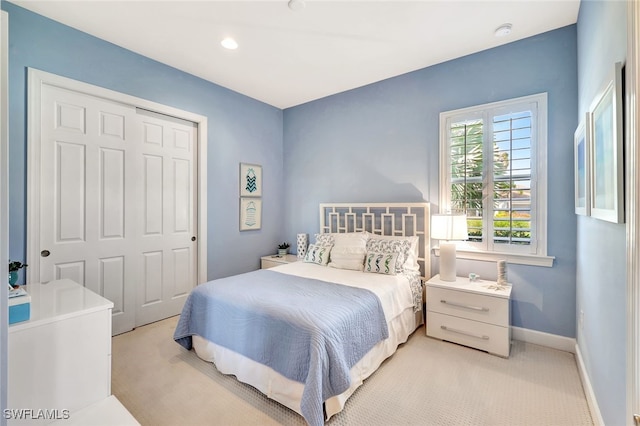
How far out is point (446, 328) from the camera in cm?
269

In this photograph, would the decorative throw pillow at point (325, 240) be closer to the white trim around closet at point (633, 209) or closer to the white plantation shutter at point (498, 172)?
the white plantation shutter at point (498, 172)

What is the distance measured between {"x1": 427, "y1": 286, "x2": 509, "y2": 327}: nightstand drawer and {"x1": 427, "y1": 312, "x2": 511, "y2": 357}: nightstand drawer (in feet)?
0.15

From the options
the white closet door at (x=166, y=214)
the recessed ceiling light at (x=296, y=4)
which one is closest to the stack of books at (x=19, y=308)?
the white closet door at (x=166, y=214)

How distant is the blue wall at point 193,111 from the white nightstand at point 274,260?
12cm

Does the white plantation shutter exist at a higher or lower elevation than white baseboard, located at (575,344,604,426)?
higher

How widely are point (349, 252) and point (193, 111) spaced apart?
2460 mm

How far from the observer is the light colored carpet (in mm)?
1757

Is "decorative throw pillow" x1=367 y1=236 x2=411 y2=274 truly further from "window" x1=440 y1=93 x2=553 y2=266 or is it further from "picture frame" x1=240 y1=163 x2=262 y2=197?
"picture frame" x1=240 y1=163 x2=262 y2=197

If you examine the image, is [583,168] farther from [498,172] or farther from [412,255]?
[412,255]

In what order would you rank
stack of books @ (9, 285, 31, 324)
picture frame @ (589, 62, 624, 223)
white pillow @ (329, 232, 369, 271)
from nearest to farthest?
picture frame @ (589, 62, 624, 223), stack of books @ (9, 285, 31, 324), white pillow @ (329, 232, 369, 271)

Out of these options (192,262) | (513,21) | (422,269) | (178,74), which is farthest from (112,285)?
(513,21)

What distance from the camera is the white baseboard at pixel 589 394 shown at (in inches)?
64.6

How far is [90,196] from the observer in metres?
2.70

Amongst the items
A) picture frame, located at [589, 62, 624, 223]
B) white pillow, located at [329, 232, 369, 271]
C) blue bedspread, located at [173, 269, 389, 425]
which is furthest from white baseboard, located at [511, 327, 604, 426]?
white pillow, located at [329, 232, 369, 271]
